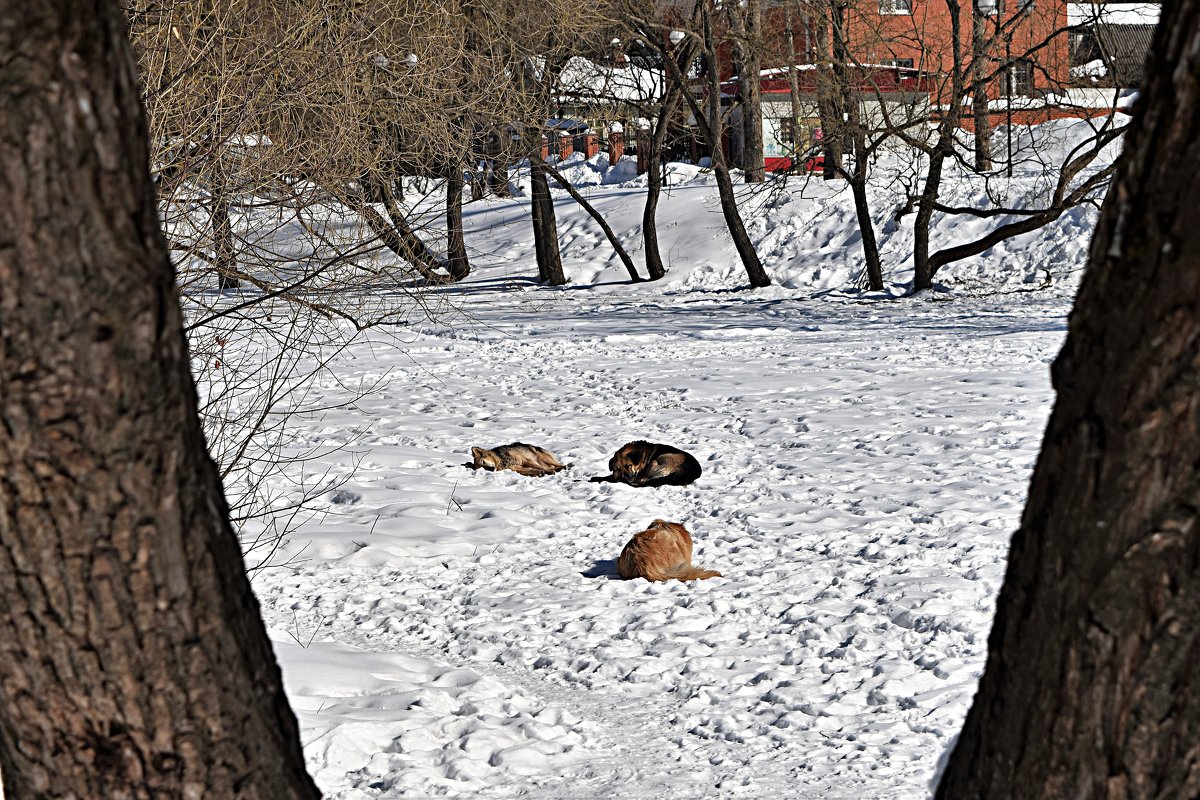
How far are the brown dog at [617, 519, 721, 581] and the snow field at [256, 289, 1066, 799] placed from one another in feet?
0.30

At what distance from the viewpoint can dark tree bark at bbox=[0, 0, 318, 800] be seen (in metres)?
1.54

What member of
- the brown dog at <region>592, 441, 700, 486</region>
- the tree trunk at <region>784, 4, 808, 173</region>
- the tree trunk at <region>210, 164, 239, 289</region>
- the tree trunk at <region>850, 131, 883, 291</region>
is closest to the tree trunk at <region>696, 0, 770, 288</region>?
the tree trunk at <region>784, 4, 808, 173</region>

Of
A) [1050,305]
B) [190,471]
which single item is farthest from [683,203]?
[190,471]

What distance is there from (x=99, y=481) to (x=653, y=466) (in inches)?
258

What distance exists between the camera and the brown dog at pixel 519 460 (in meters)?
8.54

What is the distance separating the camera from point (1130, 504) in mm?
1546

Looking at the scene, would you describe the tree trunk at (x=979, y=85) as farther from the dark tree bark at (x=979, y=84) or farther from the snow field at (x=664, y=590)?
the snow field at (x=664, y=590)

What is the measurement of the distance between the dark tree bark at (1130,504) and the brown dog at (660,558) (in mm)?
4454

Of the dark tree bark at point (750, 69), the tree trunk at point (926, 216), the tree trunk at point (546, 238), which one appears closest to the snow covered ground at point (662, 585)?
the tree trunk at point (926, 216)

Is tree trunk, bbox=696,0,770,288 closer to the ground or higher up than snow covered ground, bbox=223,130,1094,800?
higher up

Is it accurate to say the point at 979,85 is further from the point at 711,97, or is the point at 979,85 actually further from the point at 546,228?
the point at 546,228

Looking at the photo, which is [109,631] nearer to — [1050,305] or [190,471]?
[190,471]

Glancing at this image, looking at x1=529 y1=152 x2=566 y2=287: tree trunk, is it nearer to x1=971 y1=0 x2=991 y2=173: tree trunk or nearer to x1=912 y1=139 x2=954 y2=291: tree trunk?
x1=912 y1=139 x2=954 y2=291: tree trunk

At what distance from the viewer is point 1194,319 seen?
1461 millimetres
